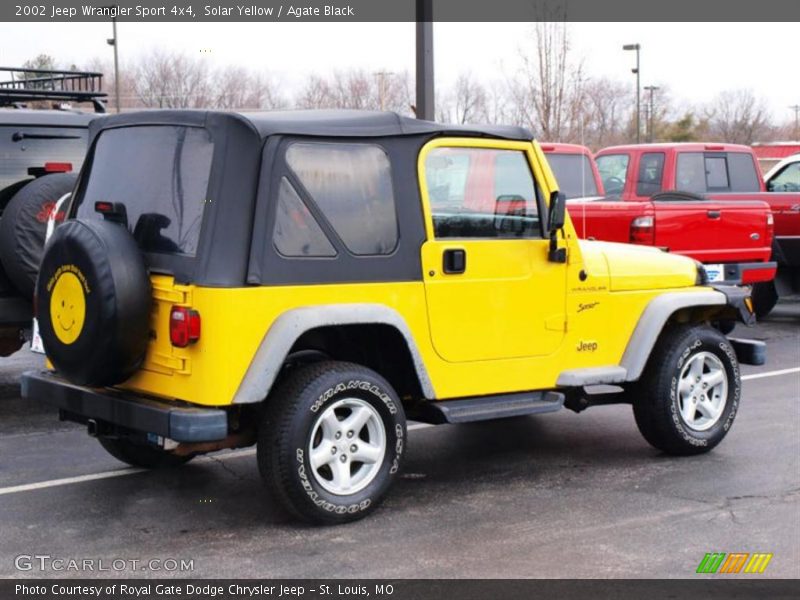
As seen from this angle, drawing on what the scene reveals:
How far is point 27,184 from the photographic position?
27.6 feet

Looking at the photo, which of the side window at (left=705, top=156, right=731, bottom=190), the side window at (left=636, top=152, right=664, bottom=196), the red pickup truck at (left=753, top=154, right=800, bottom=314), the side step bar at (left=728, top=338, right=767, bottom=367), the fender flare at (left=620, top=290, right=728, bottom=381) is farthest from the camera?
the side window at (left=705, top=156, right=731, bottom=190)

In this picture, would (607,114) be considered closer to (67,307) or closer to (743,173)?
(743,173)

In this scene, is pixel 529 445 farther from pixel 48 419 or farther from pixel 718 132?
pixel 718 132

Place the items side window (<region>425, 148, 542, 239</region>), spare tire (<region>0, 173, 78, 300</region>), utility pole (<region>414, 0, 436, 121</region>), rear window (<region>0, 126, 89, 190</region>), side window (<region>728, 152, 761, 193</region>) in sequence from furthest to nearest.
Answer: side window (<region>728, 152, 761, 193</region>) < utility pole (<region>414, 0, 436, 121</region>) < rear window (<region>0, 126, 89, 190</region>) < spare tire (<region>0, 173, 78, 300</region>) < side window (<region>425, 148, 542, 239</region>)

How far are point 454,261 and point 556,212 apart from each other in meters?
0.74

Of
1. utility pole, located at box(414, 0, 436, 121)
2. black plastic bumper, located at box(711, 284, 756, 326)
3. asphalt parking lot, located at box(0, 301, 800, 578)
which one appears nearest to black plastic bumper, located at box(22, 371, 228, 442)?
asphalt parking lot, located at box(0, 301, 800, 578)

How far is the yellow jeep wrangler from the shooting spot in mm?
5570

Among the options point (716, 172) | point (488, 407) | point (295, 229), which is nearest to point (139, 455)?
point (295, 229)

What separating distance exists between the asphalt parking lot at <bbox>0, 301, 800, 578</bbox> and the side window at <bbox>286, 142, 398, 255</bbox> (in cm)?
143

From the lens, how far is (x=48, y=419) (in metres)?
8.64

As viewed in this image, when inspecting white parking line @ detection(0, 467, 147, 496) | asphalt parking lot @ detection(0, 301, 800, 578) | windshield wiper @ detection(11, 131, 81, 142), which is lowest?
asphalt parking lot @ detection(0, 301, 800, 578)

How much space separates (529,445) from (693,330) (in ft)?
4.25

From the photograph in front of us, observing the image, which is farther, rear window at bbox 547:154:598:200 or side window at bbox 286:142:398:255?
rear window at bbox 547:154:598:200

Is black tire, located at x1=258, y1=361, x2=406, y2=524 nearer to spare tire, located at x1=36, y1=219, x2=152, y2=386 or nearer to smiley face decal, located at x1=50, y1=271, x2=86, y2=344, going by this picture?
spare tire, located at x1=36, y1=219, x2=152, y2=386
